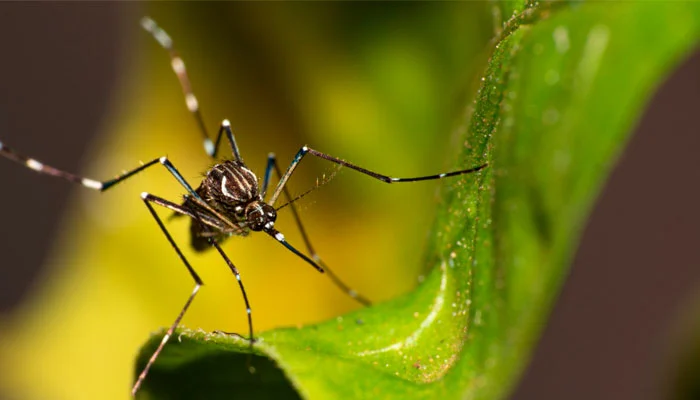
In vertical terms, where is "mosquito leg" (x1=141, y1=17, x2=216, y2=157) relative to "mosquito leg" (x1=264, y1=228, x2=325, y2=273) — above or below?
above

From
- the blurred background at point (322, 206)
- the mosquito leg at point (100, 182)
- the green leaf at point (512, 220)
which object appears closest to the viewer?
the green leaf at point (512, 220)

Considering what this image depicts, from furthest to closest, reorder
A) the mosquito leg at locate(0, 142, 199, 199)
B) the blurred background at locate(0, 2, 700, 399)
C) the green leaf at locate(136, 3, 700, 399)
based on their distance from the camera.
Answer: the mosquito leg at locate(0, 142, 199, 199) < the blurred background at locate(0, 2, 700, 399) < the green leaf at locate(136, 3, 700, 399)

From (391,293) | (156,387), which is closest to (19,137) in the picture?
(391,293)

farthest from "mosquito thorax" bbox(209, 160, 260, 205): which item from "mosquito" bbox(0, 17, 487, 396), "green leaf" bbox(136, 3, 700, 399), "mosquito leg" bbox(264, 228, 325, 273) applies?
"green leaf" bbox(136, 3, 700, 399)

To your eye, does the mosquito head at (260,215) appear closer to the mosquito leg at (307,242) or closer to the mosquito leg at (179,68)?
the mosquito leg at (307,242)

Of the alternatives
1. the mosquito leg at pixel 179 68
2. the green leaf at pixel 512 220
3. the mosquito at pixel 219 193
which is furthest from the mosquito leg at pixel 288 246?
the green leaf at pixel 512 220

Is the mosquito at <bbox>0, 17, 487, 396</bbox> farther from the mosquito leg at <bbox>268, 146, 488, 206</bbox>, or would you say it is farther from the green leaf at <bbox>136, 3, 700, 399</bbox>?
the green leaf at <bbox>136, 3, 700, 399</bbox>

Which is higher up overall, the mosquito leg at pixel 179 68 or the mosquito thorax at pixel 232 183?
the mosquito leg at pixel 179 68
